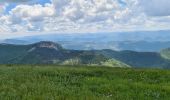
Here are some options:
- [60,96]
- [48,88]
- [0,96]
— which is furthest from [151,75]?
[0,96]

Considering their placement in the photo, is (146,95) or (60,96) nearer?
(60,96)

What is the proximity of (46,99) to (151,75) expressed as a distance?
12.8 metres

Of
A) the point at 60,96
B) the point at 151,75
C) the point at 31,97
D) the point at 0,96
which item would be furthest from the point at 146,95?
the point at 151,75

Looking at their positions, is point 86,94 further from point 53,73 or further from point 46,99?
point 53,73

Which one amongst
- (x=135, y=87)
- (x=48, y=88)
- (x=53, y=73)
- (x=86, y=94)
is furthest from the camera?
(x=53, y=73)

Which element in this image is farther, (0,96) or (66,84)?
(66,84)

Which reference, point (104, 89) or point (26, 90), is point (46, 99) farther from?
point (104, 89)

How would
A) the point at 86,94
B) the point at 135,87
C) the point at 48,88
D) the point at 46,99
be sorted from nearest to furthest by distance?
1. the point at 46,99
2. the point at 86,94
3. the point at 48,88
4. the point at 135,87

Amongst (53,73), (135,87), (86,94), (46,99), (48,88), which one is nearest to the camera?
(46,99)

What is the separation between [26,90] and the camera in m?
15.2

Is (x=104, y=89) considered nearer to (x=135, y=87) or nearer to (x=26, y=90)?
(x=135, y=87)

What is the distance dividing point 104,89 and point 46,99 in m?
4.44

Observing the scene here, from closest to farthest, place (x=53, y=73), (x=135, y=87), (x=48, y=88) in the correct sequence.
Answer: (x=48, y=88) < (x=135, y=87) < (x=53, y=73)

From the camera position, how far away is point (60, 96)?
44.7 feet
